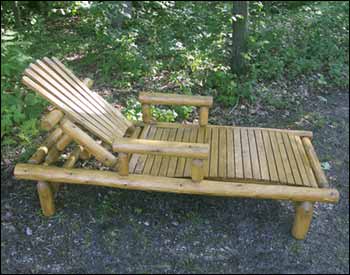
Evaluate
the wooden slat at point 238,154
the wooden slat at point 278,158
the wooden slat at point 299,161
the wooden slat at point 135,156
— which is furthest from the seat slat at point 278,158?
the wooden slat at point 135,156

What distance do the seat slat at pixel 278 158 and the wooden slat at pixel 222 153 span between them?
435mm

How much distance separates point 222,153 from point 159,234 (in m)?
0.88

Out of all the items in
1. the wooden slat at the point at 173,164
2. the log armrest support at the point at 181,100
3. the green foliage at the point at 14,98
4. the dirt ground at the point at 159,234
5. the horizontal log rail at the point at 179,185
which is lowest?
the dirt ground at the point at 159,234

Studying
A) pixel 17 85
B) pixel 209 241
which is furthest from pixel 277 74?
pixel 17 85

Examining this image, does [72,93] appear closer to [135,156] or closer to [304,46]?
[135,156]

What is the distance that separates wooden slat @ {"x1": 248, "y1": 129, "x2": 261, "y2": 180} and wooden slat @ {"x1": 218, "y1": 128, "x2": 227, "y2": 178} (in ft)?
0.76

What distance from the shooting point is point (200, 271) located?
9.15 ft

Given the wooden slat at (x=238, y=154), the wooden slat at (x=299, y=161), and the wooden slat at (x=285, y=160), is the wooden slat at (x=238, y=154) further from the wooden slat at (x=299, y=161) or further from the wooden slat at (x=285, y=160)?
the wooden slat at (x=299, y=161)

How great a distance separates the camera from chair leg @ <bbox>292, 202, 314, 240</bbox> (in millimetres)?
2885

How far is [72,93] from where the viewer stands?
3.34 metres

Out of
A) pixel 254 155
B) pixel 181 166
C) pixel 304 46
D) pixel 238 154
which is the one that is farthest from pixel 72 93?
pixel 304 46

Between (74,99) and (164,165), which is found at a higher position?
(74,99)

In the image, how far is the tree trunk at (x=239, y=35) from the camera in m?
5.08

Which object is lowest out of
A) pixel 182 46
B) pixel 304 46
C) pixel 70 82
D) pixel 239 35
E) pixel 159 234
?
pixel 159 234
